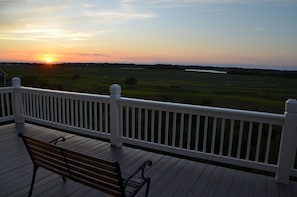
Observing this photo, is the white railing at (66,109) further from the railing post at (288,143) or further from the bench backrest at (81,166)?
the railing post at (288,143)

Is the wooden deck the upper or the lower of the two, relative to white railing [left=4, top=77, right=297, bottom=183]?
lower

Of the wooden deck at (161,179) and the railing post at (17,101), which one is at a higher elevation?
the railing post at (17,101)

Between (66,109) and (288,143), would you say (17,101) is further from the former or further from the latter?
(288,143)

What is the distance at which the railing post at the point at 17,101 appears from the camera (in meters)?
5.43

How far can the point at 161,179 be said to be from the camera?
3.01m

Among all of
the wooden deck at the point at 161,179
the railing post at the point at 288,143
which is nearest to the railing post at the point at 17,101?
the wooden deck at the point at 161,179

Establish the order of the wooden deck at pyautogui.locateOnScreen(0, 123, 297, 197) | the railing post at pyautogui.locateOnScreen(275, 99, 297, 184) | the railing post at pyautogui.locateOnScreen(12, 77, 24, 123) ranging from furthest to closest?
the railing post at pyautogui.locateOnScreen(12, 77, 24, 123), the railing post at pyautogui.locateOnScreen(275, 99, 297, 184), the wooden deck at pyautogui.locateOnScreen(0, 123, 297, 197)

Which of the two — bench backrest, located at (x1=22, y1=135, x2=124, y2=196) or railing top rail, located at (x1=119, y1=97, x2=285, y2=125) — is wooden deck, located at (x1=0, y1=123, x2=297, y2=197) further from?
railing top rail, located at (x1=119, y1=97, x2=285, y2=125)

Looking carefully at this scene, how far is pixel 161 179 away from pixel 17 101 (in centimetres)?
430

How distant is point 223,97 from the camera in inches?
787

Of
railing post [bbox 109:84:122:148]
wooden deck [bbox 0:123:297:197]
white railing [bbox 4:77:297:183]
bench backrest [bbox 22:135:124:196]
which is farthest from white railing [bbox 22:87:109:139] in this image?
bench backrest [bbox 22:135:124:196]

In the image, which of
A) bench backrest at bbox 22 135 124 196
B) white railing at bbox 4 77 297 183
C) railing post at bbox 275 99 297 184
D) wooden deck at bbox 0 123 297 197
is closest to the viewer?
bench backrest at bbox 22 135 124 196

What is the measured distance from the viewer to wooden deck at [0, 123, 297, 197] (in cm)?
270

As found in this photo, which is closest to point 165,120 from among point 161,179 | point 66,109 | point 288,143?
point 161,179
